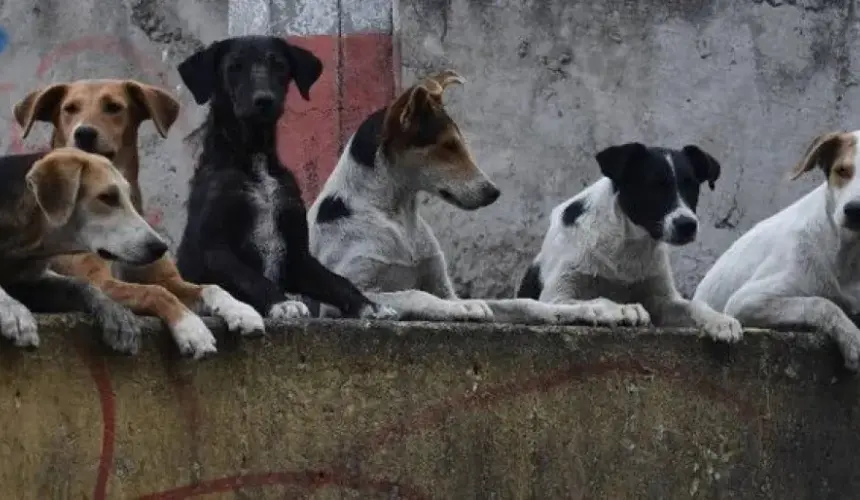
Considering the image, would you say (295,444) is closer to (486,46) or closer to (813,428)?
(813,428)

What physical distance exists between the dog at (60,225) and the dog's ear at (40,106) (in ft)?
2.85

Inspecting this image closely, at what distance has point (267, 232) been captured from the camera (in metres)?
6.65

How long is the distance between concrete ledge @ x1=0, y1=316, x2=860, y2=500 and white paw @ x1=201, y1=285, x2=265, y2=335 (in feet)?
0.18

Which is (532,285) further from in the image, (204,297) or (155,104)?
(204,297)

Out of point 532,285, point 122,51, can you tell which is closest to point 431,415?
point 532,285

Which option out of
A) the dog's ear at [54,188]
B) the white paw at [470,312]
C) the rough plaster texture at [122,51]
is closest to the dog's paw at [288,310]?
the white paw at [470,312]

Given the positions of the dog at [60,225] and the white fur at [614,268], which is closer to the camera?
the dog at [60,225]

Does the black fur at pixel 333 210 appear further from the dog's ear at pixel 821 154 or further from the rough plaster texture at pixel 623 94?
the rough plaster texture at pixel 623 94

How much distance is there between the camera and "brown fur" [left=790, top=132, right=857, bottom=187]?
728 cm

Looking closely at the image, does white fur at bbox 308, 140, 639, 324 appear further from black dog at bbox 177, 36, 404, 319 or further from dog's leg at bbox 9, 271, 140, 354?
dog's leg at bbox 9, 271, 140, 354

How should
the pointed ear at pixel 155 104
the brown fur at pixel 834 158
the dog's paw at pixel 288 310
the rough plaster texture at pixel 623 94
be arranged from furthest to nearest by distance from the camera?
the rough plaster texture at pixel 623 94 → the brown fur at pixel 834 158 → the pointed ear at pixel 155 104 → the dog's paw at pixel 288 310

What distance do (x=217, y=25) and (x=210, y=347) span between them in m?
4.26

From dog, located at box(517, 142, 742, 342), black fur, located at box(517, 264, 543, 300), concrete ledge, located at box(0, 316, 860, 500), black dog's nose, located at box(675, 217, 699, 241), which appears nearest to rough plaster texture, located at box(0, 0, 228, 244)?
black fur, located at box(517, 264, 543, 300)

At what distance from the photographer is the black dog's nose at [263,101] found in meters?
6.74
